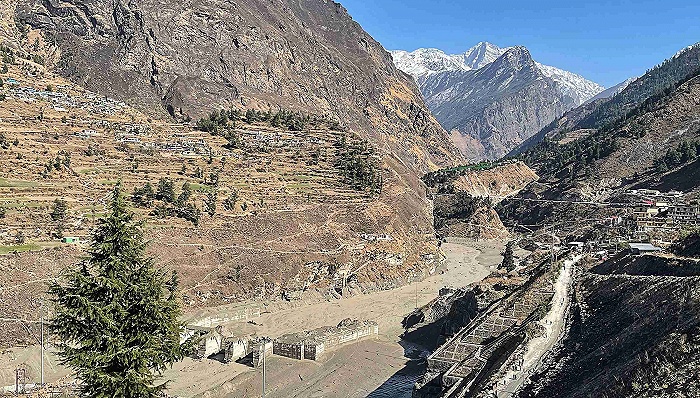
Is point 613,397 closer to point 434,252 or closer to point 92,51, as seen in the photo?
point 434,252

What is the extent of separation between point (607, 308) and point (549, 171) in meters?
109

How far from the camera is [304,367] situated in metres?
38.3

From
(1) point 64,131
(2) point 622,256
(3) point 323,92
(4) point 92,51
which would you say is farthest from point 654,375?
(3) point 323,92

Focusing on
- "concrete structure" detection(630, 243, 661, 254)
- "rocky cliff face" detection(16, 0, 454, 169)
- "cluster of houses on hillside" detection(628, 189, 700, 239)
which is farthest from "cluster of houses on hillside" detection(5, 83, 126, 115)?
"concrete structure" detection(630, 243, 661, 254)

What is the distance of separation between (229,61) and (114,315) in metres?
121

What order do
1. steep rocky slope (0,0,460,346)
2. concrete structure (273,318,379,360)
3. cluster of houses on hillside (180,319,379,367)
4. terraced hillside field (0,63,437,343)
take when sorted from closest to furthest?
1. cluster of houses on hillside (180,319,379,367)
2. concrete structure (273,318,379,360)
3. terraced hillside field (0,63,437,343)
4. steep rocky slope (0,0,460,346)

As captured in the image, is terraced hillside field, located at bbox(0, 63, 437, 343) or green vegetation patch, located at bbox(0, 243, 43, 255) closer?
green vegetation patch, located at bbox(0, 243, 43, 255)

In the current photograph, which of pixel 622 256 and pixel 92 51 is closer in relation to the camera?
pixel 622 256

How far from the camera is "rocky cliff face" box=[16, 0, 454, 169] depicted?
110 meters

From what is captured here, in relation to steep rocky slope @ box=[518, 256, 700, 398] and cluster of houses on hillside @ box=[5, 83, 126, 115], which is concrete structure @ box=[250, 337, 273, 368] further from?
cluster of houses on hillside @ box=[5, 83, 126, 115]

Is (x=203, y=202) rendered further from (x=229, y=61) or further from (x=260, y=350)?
(x=229, y=61)

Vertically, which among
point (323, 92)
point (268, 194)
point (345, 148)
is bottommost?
point (268, 194)

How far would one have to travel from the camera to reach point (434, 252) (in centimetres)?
7506

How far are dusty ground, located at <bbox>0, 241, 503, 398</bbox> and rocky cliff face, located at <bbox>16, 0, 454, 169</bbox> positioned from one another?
65.9m
